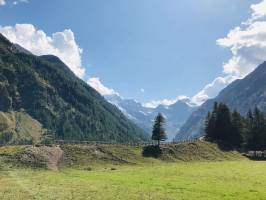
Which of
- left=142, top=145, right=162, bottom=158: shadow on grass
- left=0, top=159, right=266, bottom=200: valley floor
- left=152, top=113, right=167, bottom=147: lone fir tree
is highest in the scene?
left=152, top=113, right=167, bottom=147: lone fir tree

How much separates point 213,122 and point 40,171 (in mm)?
96014

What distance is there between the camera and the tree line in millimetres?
158000

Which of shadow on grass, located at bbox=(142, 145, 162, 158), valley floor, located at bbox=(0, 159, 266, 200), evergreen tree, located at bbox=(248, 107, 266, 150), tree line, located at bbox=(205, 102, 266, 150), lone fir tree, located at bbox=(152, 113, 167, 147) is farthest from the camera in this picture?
tree line, located at bbox=(205, 102, 266, 150)

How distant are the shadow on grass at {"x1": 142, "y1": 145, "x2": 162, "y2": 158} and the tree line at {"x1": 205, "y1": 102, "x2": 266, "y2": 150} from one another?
130ft

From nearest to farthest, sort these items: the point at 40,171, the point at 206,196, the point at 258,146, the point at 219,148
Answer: the point at 206,196 → the point at 40,171 → the point at 219,148 → the point at 258,146

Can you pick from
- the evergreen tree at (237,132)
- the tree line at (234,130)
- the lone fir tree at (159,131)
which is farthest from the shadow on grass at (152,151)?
the evergreen tree at (237,132)

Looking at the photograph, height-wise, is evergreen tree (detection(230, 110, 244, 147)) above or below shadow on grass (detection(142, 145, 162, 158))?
above

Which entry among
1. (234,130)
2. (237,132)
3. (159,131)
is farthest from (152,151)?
(237,132)

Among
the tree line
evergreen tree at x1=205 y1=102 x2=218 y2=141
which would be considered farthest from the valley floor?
evergreen tree at x1=205 y1=102 x2=218 y2=141

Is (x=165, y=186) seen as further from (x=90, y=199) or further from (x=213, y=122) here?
(x=213, y=122)

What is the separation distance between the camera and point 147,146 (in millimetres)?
129375

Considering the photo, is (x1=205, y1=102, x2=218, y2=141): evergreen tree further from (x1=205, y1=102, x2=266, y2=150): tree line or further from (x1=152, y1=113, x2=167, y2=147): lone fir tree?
(x1=152, y1=113, x2=167, y2=147): lone fir tree

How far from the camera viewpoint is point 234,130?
159625 mm

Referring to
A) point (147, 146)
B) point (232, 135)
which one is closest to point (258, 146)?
point (232, 135)
